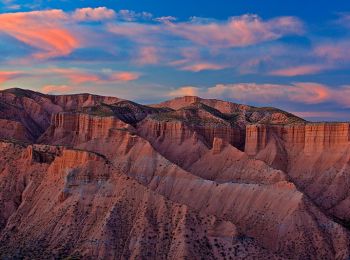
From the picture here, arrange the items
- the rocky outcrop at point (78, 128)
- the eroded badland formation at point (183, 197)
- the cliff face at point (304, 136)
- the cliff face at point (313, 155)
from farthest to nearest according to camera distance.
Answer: the rocky outcrop at point (78, 128)
the cliff face at point (304, 136)
the cliff face at point (313, 155)
the eroded badland formation at point (183, 197)

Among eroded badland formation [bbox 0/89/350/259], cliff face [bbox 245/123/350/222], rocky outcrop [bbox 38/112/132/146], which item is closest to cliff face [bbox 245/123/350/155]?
cliff face [bbox 245/123/350/222]

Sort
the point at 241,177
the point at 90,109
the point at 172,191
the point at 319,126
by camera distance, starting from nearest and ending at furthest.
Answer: the point at 172,191 < the point at 241,177 < the point at 319,126 < the point at 90,109

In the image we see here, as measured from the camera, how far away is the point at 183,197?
339 feet

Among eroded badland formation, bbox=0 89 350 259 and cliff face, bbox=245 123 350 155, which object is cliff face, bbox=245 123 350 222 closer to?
cliff face, bbox=245 123 350 155

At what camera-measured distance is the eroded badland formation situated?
278ft

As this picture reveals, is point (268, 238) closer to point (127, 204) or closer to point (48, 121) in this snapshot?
point (127, 204)

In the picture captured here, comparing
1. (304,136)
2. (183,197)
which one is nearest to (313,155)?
(304,136)

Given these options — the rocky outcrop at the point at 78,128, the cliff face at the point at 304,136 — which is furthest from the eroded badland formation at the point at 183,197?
the rocky outcrop at the point at 78,128

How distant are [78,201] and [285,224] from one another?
2572cm

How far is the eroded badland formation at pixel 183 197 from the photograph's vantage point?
278 feet

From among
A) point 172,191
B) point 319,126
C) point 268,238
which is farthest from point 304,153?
point 268,238

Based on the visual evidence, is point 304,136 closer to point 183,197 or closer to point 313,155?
point 313,155

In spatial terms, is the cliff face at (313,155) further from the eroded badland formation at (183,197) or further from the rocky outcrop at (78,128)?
the rocky outcrop at (78,128)

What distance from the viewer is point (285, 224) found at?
9275 cm
